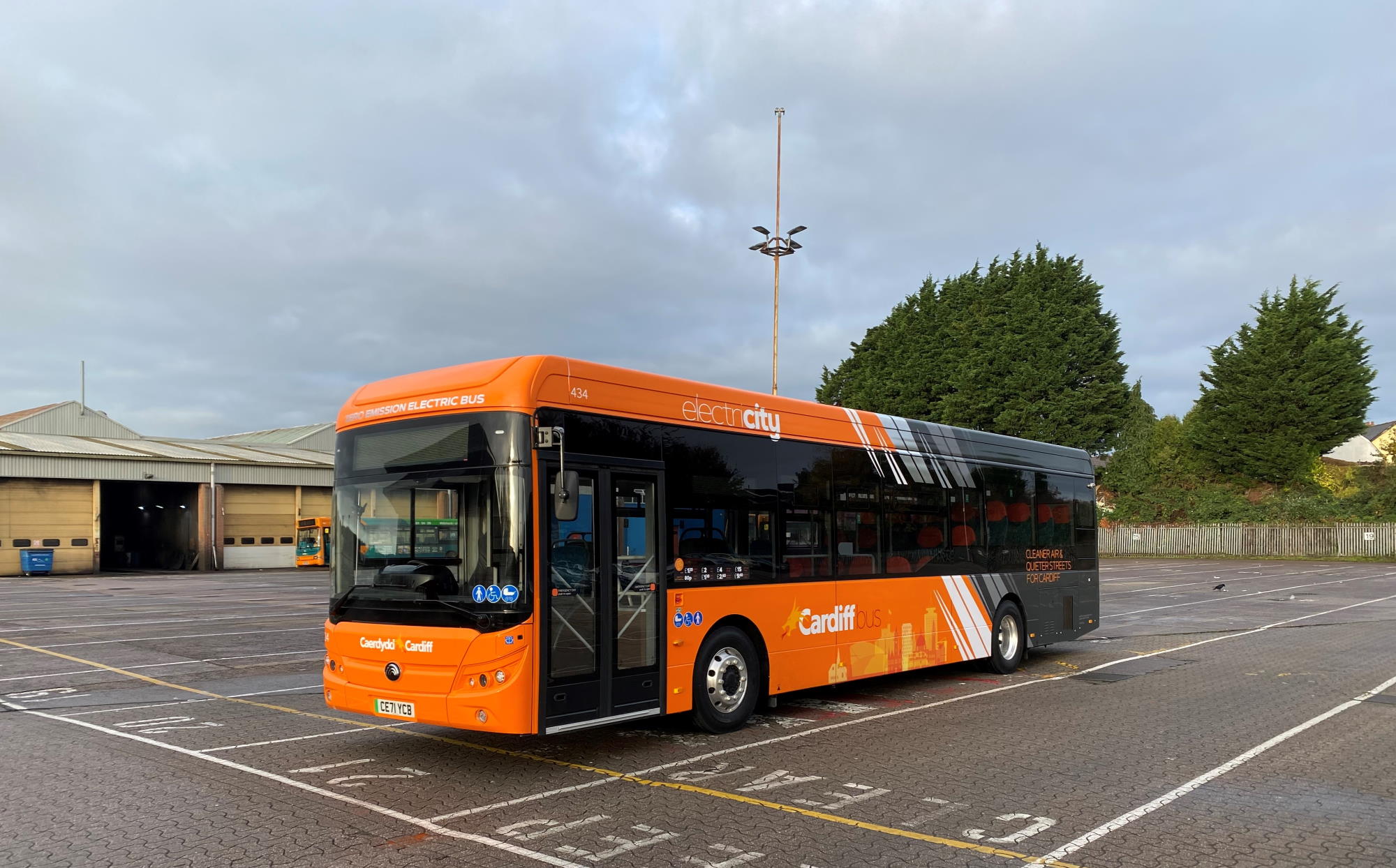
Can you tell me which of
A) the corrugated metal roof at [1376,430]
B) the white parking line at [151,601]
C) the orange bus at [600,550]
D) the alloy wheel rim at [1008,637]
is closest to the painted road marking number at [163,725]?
the orange bus at [600,550]

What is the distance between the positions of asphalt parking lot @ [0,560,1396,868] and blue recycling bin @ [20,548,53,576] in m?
33.4

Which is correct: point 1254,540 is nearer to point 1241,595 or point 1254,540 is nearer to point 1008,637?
point 1241,595

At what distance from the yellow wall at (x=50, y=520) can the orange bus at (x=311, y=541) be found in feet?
29.1

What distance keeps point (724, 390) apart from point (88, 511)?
1729 inches

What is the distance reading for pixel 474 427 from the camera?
24.2 feet

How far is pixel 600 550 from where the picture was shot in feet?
25.2

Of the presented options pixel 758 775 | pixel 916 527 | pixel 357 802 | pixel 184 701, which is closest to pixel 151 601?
pixel 184 701

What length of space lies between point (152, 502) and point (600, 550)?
52.0 meters

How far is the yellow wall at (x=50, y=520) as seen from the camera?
41062mm

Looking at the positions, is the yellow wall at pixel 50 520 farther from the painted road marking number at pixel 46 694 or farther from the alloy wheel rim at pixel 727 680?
the alloy wheel rim at pixel 727 680

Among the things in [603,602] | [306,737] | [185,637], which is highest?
[603,602]

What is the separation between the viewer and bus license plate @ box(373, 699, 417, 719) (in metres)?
7.35

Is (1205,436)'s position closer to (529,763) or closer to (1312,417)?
(1312,417)

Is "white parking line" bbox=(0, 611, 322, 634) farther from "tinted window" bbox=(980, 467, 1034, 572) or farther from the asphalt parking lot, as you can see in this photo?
"tinted window" bbox=(980, 467, 1034, 572)
